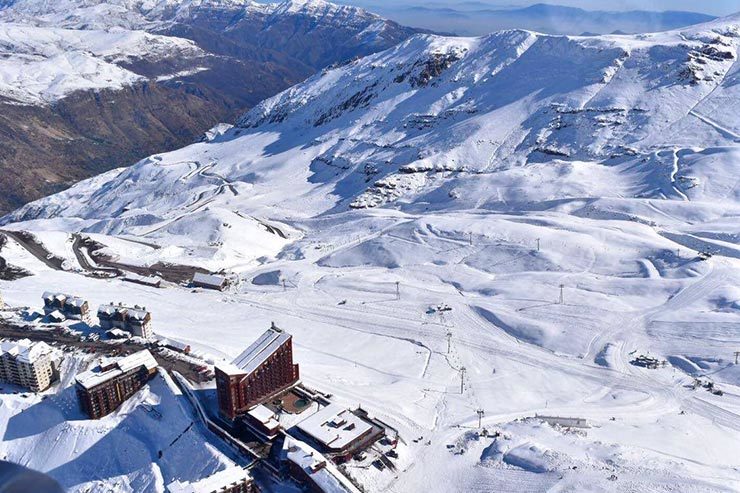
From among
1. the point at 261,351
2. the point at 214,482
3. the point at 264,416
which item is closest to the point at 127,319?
the point at 261,351

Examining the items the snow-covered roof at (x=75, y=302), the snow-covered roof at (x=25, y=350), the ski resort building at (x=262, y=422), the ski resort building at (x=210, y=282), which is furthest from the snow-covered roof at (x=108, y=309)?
the ski resort building at (x=262, y=422)

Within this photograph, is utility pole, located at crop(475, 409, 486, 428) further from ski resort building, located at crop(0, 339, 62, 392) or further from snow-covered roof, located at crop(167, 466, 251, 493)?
ski resort building, located at crop(0, 339, 62, 392)

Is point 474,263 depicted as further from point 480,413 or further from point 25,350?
point 25,350

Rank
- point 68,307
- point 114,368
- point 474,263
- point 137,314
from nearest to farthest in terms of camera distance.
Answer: point 114,368 < point 137,314 < point 68,307 < point 474,263

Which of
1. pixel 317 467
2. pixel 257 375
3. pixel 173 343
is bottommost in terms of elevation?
pixel 173 343

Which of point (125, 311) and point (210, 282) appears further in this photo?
point (210, 282)

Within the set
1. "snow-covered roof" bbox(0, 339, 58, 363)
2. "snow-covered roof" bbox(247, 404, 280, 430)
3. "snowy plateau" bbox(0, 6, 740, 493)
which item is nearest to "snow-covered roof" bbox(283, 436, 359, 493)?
"snowy plateau" bbox(0, 6, 740, 493)
